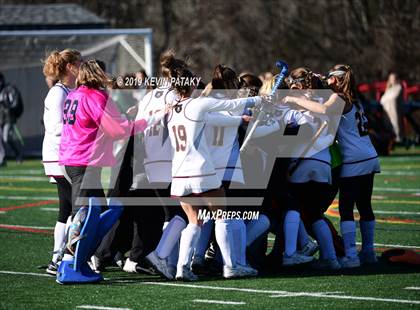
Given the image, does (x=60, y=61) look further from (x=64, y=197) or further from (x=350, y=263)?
(x=350, y=263)

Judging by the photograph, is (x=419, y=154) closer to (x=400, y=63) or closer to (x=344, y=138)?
(x=400, y=63)

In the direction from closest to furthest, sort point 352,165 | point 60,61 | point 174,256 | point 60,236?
1. point 174,256
2. point 60,61
3. point 352,165
4. point 60,236

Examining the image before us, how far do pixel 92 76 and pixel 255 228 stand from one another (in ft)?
6.60

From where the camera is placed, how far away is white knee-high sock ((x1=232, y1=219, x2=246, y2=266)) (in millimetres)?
8922

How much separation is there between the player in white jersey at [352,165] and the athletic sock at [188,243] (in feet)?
4.77

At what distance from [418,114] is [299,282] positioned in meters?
19.0

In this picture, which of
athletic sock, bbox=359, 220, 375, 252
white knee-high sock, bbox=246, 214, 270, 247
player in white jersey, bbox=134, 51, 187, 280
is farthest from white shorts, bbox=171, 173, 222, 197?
athletic sock, bbox=359, 220, 375, 252

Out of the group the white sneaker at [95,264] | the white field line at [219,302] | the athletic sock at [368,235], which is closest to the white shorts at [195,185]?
the white field line at [219,302]

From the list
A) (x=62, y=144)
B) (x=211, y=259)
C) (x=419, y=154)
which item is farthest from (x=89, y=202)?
(x=419, y=154)

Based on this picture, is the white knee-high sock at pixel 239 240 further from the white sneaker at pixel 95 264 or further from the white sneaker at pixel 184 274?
the white sneaker at pixel 95 264

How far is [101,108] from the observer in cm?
872

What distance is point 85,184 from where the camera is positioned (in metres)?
8.77

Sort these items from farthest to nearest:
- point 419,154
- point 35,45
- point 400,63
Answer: point 400,63 → point 35,45 → point 419,154

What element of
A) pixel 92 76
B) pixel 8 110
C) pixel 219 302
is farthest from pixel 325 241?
pixel 8 110
